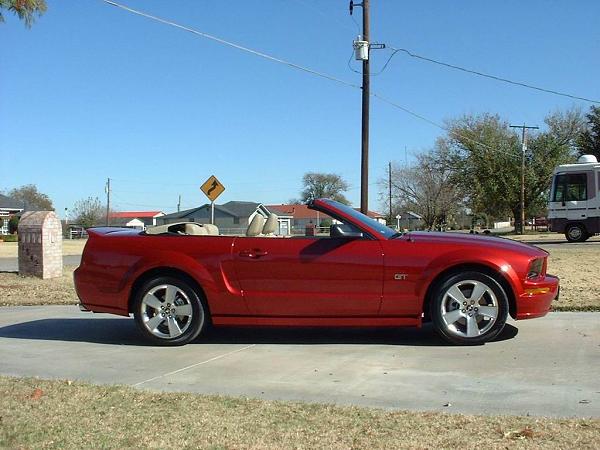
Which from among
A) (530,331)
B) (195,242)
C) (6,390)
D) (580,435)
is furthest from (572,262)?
(6,390)

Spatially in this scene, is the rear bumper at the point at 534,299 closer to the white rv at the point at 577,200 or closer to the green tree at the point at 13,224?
the white rv at the point at 577,200

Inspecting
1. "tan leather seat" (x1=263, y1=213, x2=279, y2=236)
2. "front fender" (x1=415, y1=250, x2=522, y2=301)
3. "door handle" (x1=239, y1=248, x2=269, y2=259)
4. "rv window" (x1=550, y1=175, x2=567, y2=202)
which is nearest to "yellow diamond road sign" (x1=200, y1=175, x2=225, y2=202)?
"tan leather seat" (x1=263, y1=213, x2=279, y2=236)

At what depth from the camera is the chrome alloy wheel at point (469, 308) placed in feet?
20.2

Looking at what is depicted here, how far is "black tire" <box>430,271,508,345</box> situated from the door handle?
1782 millimetres

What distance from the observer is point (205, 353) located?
20.8 feet

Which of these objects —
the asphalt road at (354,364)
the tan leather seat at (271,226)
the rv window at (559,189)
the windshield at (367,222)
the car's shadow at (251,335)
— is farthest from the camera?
the rv window at (559,189)

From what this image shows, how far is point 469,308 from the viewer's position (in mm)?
6203

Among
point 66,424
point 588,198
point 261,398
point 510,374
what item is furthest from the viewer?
point 588,198

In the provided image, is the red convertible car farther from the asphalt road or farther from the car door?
the asphalt road

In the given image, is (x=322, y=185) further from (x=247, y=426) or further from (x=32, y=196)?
(x=247, y=426)

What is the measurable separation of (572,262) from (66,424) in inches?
476

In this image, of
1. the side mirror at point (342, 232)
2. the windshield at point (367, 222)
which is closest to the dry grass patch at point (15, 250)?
the windshield at point (367, 222)

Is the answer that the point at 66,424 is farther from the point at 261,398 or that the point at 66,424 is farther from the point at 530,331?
the point at 530,331

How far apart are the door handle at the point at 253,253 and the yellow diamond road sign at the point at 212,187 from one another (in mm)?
10184
